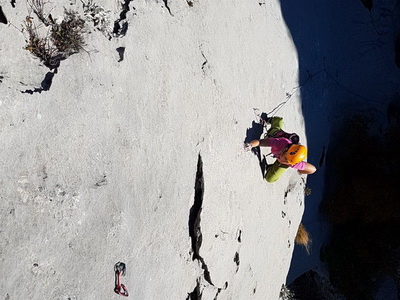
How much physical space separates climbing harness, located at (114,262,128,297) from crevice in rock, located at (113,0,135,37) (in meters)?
2.24

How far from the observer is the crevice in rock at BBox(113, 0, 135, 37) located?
13.8 ft

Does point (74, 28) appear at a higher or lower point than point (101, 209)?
higher

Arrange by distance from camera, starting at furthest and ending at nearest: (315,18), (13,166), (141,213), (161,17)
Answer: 1. (315,18)
2. (161,17)
3. (141,213)
4. (13,166)

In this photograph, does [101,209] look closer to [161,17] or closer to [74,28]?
[74,28]

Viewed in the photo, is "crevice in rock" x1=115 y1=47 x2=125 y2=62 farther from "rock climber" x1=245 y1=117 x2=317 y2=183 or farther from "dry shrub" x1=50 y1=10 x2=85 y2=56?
"rock climber" x1=245 y1=117 x2=317 y2=183

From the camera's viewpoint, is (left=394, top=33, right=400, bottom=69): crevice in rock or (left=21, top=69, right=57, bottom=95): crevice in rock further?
(left=394, top=33, right=400, bottom=69): crevice in rock

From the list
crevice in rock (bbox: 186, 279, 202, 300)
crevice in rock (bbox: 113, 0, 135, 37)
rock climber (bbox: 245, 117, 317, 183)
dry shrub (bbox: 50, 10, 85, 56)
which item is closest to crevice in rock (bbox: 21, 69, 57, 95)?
dry shrub (bbox: 50, 10, 85, 56)

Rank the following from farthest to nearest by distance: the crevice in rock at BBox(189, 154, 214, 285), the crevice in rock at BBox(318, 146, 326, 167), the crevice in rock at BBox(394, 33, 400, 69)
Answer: the crevice in rock at BBox(394, 33, 400, 69) → the crevice in rock at BBox(318, 146, 326, 167) → the crevice in rock at BBox(189, 154, 214, 285)

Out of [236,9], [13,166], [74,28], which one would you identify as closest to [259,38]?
[236,9]

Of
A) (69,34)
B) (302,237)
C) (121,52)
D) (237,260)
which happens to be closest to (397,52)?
(302,237)

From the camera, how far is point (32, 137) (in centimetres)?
336

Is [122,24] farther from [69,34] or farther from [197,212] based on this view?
[197,212]

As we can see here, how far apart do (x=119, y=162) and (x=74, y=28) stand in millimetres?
1278

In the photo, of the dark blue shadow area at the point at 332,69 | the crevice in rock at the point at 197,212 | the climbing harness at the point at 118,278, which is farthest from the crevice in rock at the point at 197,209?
the dark blue shadow area at the point at 332,69
